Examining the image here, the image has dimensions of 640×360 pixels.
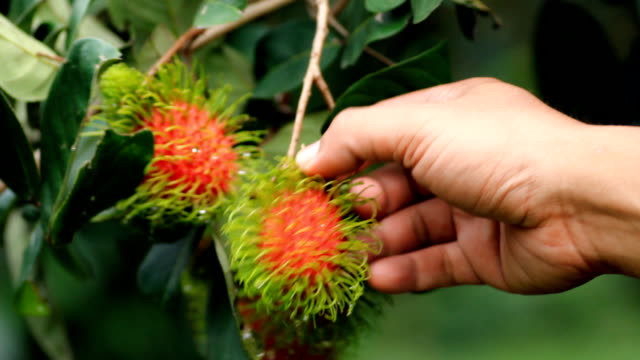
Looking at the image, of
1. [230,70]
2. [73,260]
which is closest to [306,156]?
[230,70]

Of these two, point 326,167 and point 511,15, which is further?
point 511,15

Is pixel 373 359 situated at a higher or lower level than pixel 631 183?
lower

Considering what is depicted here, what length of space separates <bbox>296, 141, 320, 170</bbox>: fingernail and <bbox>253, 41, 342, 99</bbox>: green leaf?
19 cm

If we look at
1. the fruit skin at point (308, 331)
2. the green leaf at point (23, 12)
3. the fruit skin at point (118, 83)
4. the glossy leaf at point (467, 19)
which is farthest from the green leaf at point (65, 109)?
the glossy leaf at point (467, 19)

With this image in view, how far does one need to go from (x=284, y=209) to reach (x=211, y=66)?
34 cm

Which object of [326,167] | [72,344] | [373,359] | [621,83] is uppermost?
[326,167]

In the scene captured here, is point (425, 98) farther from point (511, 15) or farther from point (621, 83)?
point (511, 15)

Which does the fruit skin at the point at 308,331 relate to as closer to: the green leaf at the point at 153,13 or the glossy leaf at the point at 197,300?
the glossy leaf at the point at 197,300

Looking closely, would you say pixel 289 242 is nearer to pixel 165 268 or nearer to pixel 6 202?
pixel 165 268

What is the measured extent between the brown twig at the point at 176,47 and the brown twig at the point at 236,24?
0.03 meters

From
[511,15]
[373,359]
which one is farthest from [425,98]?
[373,359]

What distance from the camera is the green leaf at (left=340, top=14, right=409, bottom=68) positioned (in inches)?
30.5

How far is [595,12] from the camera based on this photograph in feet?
3.36

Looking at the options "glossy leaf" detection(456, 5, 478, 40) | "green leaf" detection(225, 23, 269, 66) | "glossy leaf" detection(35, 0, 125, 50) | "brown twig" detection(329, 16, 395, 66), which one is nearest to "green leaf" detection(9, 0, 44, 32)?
"glossy leaf" detection(35, 0, 125, 50)
